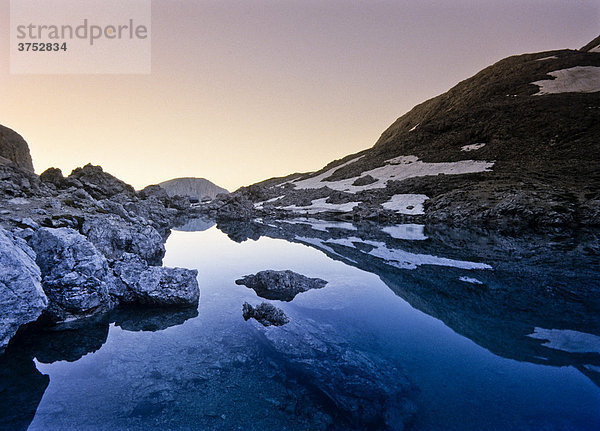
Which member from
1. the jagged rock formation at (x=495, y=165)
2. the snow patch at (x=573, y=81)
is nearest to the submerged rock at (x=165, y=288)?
the jagged rock formation at (x=495, y=165)

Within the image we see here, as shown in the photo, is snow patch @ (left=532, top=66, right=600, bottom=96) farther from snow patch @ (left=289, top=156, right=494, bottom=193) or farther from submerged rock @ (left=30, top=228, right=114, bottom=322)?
submerged rock @ (left=30, top=228, right=114, bottom=322)

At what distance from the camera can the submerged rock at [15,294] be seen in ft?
24.3

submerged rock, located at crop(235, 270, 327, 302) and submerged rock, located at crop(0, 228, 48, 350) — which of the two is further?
submerged rock, located at crop(235, 270, 327, 302)

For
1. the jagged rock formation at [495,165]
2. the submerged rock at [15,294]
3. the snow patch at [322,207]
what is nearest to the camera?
the submerged rock at [15,294]

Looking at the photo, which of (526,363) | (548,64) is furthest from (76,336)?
(548,64)

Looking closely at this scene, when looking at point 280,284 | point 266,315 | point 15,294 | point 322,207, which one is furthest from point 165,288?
point 322,207

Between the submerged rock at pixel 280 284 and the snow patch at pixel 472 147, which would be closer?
the submerged rock at pixel 280 284

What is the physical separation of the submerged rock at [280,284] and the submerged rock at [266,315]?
2.82 metres

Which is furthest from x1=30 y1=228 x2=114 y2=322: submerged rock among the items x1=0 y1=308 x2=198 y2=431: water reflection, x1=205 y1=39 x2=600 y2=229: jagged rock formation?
x1=205 y1=39 x2=600 y2=229: jagged rock formation

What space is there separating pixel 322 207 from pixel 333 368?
215 ft

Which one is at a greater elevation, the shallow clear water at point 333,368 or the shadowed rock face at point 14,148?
the shadowed rock face at point 14,148

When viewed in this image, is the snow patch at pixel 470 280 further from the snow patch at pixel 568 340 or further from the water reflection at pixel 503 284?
the snow patch at pixel 568 340

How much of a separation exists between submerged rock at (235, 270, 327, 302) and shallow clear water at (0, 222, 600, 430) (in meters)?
1.34

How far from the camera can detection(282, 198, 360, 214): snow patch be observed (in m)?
65.9
